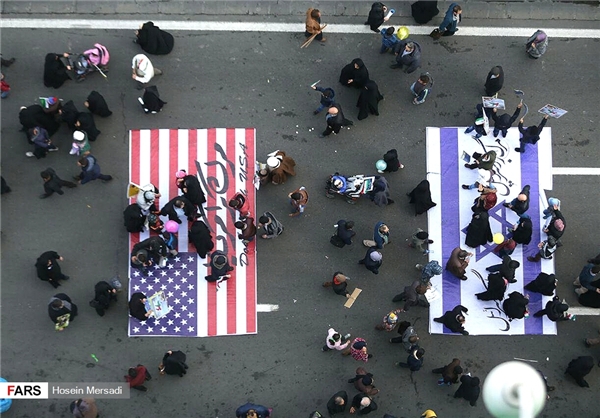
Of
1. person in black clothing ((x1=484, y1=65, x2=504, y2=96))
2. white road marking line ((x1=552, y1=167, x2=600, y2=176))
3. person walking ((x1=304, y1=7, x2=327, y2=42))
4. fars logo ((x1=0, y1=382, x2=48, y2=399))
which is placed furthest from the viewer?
white road marking line ((x1=552, y1=167, x2=600, y2=176))

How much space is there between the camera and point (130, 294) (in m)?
13.9

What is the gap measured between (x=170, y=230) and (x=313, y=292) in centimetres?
380

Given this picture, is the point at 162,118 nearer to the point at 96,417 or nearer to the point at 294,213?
the point at 294,213

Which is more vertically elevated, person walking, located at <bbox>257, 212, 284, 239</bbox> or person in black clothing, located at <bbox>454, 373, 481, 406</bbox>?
person walking, located at <bbox>257, 212, 284, 239</bbox>

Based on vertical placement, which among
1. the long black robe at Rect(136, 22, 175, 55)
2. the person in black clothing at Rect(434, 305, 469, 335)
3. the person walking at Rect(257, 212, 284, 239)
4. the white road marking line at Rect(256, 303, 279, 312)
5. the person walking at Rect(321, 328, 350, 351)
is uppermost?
the long black robe at Rect(136, 22, 175, 55)

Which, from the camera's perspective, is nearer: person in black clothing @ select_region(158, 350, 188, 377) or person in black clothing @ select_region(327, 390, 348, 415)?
person in black clothing @ select_region(327, 390, 348, 415)

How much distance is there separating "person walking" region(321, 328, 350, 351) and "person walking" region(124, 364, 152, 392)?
4.29 metres

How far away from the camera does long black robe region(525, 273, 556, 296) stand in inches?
525

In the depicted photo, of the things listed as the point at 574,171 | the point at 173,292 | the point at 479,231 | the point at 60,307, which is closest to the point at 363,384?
the point at 479,231

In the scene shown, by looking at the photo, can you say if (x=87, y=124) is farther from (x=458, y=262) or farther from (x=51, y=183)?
(x=458, y=262)

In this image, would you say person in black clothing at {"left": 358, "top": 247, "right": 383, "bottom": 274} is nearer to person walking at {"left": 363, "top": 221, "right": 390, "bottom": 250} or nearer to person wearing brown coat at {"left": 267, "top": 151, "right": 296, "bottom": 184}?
person walking at {"left": 363, "top": 221, "right": 390, "bottom": 250}

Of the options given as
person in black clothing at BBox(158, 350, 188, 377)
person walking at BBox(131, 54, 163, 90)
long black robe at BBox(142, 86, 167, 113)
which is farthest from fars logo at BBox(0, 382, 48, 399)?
person walking at BBox(131, 54, 163, 90)

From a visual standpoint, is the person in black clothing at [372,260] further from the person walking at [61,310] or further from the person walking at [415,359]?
the person walking at [61,310]

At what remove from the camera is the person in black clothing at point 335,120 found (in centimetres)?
1364
